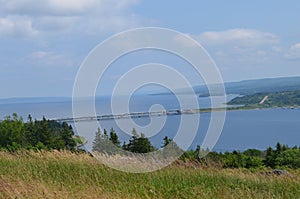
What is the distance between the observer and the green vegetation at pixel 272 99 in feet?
263

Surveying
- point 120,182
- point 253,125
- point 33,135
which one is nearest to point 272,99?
point 253,125

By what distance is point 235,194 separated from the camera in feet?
19.6

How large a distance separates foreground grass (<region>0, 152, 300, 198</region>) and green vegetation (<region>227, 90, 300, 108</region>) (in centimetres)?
7163

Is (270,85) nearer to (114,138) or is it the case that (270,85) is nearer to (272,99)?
(272,99)

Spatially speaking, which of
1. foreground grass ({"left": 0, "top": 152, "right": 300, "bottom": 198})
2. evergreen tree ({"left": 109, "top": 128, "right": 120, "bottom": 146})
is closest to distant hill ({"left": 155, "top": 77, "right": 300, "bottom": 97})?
evergreen tree ({"left": 109, "top": 128, "right": 120, "bottom": 146})

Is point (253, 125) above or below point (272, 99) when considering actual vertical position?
below

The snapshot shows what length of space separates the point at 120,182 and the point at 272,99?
77728 mm

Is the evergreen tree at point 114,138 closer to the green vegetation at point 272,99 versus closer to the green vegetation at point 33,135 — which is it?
the green vegetation at point 33,135

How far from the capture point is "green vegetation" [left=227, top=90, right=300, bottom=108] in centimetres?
8006

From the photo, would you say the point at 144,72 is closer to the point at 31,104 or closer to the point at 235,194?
the point at 235,194

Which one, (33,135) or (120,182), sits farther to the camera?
(33,135)

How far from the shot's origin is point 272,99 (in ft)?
266

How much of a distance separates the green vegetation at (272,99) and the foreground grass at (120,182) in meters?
71.6

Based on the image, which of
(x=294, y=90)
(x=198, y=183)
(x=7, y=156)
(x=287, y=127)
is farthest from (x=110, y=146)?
(x=294, y=90)
